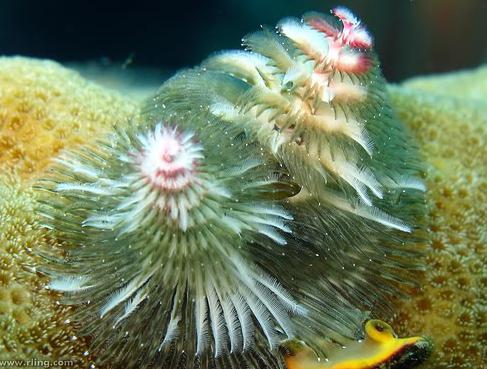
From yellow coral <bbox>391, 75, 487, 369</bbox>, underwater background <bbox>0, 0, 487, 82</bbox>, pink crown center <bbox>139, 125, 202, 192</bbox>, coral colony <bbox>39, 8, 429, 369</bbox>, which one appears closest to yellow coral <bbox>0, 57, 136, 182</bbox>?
coral colony <bbox>39, 8, 429, 369</bbox>

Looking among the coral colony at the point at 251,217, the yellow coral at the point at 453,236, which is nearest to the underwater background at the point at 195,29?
the yellow coral at the point at 453,236

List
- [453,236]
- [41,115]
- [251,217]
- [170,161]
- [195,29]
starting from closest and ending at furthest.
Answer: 1. [170,161]
2. [251,217]
3. [41,115]
4. [453,236]
5. [195,29]

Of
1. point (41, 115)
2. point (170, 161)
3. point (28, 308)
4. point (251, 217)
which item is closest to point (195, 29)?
point (41, 115)

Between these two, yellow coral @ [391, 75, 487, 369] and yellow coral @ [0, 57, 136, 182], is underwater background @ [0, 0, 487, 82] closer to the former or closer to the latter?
yellow coral @ [391, 75, 487, 369]

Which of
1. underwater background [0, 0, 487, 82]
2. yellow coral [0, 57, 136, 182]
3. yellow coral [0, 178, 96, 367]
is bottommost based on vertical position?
yellow coral [0, 178, 96, 367]

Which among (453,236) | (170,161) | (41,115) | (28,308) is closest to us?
(170,161)

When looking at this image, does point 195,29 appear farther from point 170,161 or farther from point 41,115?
point 170,161
